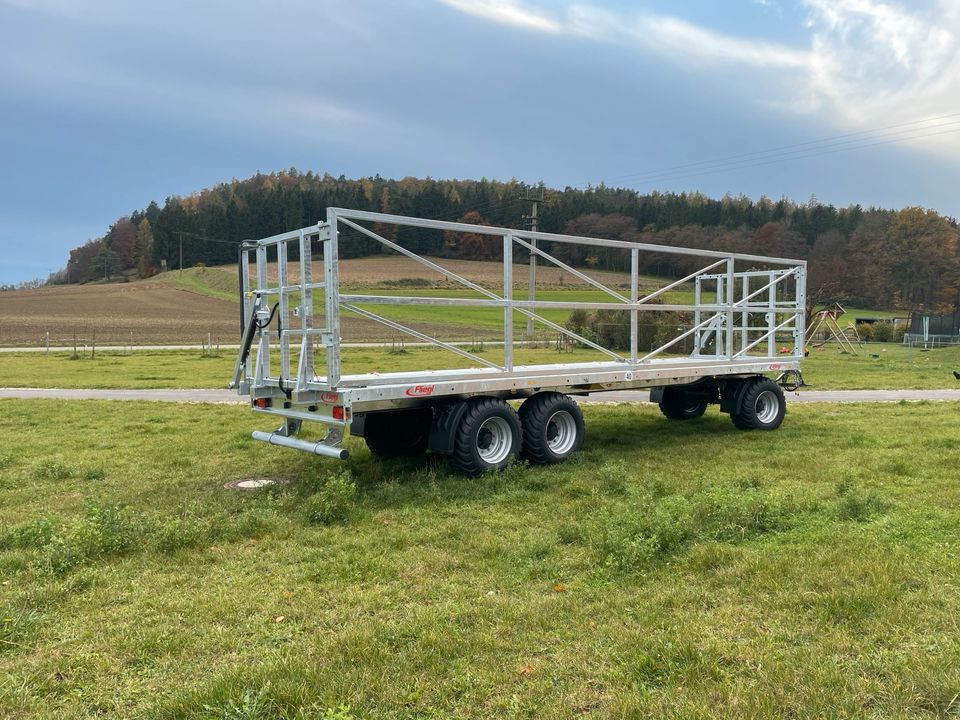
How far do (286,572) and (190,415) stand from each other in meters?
8.74

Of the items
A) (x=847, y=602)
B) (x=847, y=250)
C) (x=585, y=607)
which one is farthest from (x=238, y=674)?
(x=847, y=250)

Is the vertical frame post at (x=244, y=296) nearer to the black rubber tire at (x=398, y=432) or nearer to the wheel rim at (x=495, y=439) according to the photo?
the black rubber tire at (x=398, y=432)

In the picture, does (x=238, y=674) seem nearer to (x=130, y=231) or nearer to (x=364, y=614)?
(x=364, y=614)

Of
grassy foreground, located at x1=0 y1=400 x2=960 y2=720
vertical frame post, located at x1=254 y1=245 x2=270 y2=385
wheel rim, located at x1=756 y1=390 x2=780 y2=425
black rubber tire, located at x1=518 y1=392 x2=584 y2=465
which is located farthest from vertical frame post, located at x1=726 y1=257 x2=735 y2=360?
vertical frame post, located at x1=254 y1=245 x2=270 y2=385

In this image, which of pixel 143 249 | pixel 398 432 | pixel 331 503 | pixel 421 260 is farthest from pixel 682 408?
pixel 143 249

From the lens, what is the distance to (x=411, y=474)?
25.3ft

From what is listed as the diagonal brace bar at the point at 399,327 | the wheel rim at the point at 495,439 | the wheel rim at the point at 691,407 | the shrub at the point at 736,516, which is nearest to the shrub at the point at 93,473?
the diagonal brace bar at the point at 399,327

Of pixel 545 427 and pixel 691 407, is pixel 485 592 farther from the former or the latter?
pixel 691 407

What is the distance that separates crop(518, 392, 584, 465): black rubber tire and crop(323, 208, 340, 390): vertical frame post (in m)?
2.42

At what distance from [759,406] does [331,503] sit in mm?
7718

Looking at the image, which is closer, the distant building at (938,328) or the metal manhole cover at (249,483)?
the metal manhole cover at (249,483)

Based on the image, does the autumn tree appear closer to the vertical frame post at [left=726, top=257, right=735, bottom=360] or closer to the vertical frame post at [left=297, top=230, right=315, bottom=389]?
the vertical frame post at [left=726, top=257, right=735, bottom=360]

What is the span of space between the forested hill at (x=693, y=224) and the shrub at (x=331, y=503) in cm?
3108

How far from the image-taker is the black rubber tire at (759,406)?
1076cm
